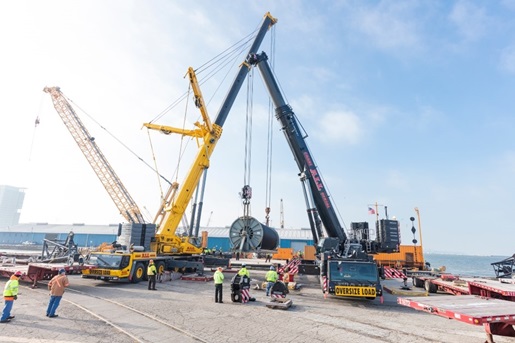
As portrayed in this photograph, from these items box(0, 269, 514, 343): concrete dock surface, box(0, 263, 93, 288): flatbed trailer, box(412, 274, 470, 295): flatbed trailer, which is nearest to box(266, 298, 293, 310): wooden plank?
box(0, 269, 514, 343): concrete dock surface

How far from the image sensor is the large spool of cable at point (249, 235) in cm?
1672

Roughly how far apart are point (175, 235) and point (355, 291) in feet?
45.1

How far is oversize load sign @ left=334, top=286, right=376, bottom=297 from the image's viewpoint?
1248cm

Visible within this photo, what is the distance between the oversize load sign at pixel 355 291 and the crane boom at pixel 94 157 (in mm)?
42300

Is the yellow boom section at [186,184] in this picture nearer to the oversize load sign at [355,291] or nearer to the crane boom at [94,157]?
the oversize load sign at [355,291]

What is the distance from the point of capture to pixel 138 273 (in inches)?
693

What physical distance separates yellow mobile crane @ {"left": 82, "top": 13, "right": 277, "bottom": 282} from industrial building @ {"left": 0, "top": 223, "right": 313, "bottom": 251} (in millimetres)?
34820

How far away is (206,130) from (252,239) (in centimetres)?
994

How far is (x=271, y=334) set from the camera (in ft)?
27.2

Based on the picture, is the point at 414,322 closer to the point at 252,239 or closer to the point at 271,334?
the point at 271,334

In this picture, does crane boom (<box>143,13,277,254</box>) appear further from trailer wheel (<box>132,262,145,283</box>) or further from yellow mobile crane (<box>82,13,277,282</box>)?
trailer wheel (<box>132,262,145,283</box>)

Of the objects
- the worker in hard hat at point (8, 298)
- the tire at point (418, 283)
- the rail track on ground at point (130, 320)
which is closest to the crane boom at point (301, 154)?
the tire at point (418, 283)

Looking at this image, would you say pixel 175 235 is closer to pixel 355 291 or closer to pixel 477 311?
pixel 355 291

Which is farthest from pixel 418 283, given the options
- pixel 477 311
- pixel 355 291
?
pixel 477 311
